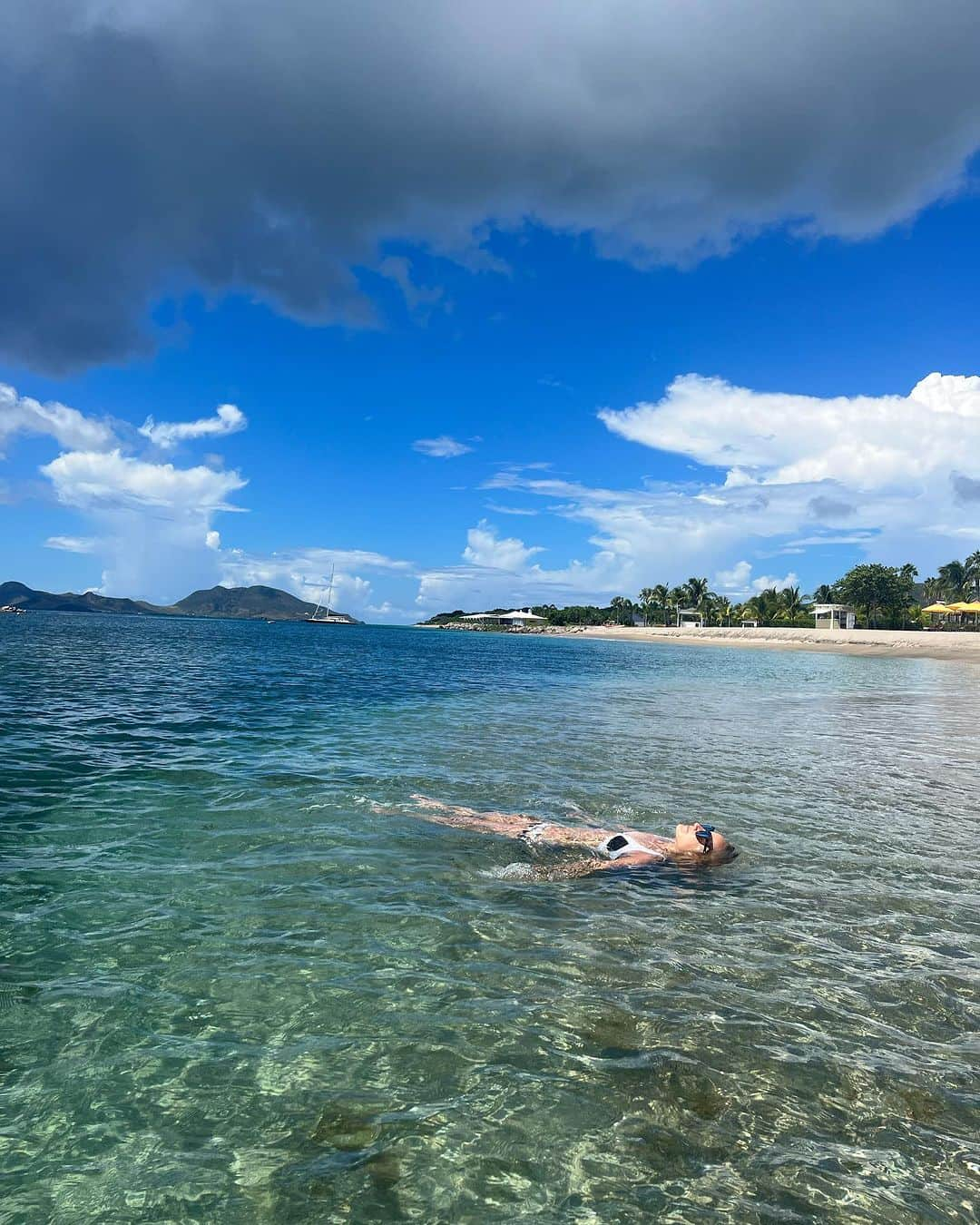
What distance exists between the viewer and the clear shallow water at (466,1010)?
4262 mm

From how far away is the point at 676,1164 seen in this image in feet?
14.5

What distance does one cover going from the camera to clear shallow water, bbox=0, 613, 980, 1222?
4.26 metres

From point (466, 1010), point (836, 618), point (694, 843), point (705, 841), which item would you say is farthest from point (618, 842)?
point (836, 618)

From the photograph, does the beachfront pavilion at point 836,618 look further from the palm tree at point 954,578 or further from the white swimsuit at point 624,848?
the white swimsuit at point 624,848

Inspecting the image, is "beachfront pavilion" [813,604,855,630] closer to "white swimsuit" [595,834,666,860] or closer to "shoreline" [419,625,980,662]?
"shoreline" [419,625,980,662]

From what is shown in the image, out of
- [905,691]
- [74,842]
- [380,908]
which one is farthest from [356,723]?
[905,691]

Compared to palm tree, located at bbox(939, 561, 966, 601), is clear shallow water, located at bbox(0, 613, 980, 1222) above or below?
below

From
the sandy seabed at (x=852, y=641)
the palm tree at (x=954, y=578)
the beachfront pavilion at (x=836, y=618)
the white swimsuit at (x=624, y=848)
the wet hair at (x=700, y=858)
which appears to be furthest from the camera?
the palm tree at (x=954, y=578)

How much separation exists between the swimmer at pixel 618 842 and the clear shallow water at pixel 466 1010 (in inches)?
16.5

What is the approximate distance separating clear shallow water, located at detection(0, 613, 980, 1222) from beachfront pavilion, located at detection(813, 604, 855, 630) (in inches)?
4967

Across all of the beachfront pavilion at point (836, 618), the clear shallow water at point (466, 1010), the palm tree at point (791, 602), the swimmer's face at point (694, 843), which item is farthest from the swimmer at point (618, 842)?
the palm tree at point (791, 602)

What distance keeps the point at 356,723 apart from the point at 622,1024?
1944cm

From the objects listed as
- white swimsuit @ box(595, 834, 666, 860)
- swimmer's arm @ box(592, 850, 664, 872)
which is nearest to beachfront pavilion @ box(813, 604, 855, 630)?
white swimsuit @ box(595, 834, 666, 860)

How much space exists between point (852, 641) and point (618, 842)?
113 meters
